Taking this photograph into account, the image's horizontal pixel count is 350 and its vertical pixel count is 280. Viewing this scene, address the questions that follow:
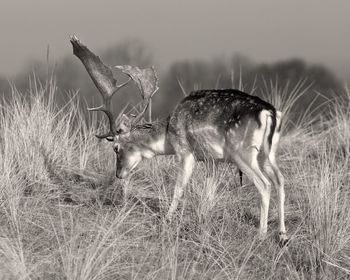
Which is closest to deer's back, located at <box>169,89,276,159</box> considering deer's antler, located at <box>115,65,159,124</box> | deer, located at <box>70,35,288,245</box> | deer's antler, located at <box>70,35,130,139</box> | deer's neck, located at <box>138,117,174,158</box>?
deer, located at <box>70,35,288,245</box>

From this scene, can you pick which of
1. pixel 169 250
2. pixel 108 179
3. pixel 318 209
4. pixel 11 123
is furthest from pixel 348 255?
pixel 11 123

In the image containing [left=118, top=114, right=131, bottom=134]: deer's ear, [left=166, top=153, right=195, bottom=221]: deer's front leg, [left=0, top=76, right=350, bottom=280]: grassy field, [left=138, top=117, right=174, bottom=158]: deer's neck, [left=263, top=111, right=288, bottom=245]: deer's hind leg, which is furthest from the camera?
[left=118, top=114, right=131, bottom=134]: deer's ear

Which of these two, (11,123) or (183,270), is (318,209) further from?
(11,123)

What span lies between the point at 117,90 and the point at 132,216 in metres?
1.56

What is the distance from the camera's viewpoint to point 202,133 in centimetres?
752

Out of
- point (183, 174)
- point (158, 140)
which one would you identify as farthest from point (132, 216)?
point (158, 140)

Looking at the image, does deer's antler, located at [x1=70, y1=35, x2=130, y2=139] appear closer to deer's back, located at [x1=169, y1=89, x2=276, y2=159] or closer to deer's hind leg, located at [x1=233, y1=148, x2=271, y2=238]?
deer's back, located at [x1=169, y1=89, x2=276, y2=159]

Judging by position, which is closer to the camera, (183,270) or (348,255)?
(183,270)

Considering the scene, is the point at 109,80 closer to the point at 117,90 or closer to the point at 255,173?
the point at 117,90

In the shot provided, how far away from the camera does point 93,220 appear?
7.33 m

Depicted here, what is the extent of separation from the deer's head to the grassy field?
0.35m

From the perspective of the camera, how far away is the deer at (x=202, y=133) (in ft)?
23.6

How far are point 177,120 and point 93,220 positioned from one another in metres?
1.37

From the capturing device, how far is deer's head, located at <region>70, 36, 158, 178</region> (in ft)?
27.1
